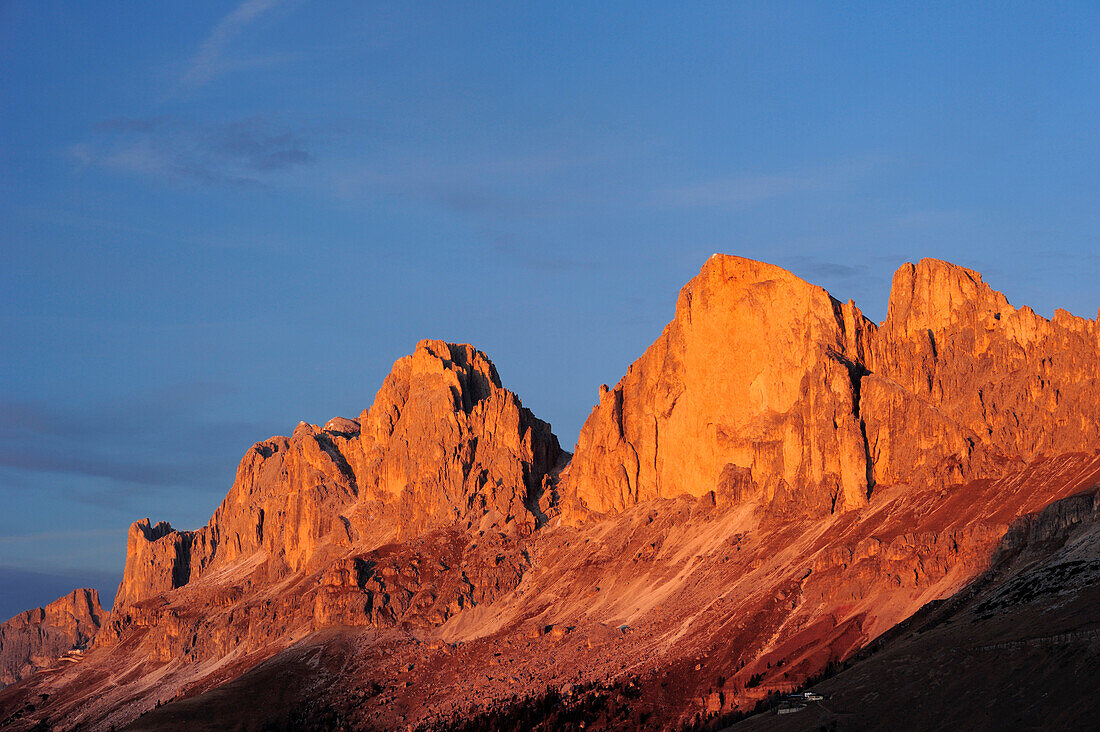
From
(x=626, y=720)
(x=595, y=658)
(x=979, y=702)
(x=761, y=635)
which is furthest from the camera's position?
(x=595, y=658)

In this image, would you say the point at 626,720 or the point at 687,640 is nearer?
the point at 626,720

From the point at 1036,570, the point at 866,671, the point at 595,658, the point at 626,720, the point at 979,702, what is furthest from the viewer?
the point at 595,658

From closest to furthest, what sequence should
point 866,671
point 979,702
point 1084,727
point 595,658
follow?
point 1084,727, point 979,702, point 866,671, point 595,658

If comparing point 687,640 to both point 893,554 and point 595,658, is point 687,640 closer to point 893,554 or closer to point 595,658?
point 595,658

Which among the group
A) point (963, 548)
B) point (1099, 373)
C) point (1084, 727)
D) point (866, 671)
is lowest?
point (1084, 727)

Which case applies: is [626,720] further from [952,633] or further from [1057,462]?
[1057,462]

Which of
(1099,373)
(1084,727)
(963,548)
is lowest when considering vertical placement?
(1084,727)

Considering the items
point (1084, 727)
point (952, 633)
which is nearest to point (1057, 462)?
point (952, 633)

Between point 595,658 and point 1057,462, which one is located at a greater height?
point 1057,462

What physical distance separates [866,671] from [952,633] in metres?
9.42

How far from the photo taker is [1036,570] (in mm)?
153625

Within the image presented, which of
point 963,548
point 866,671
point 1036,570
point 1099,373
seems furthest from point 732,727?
point 1099,373

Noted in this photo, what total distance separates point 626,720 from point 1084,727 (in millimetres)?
71039

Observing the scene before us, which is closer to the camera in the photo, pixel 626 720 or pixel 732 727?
pixel 732 727
